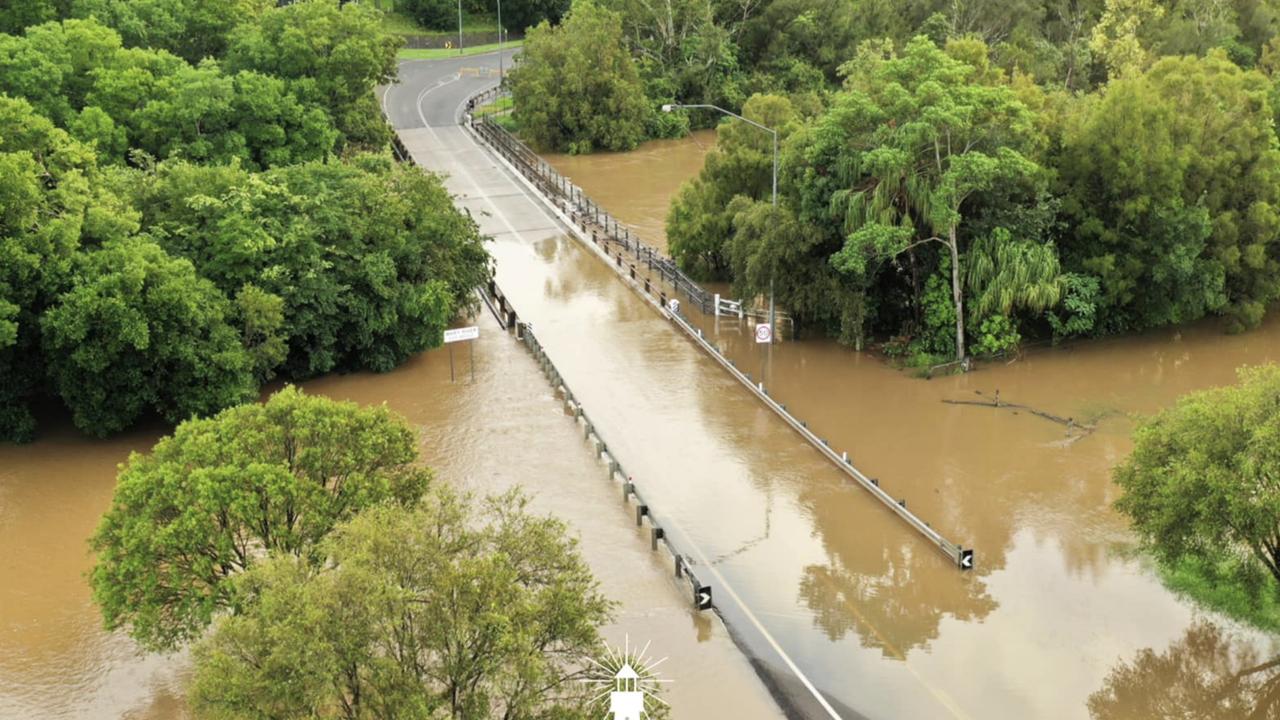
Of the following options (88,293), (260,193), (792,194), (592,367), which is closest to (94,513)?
(88,293)

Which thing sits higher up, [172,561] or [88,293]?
[88,293]

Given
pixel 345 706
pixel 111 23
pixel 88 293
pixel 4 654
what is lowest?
pixel 4 654

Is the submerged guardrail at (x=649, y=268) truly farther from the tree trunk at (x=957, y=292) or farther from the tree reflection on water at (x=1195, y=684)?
the tree trunk at (x=957, y=292)

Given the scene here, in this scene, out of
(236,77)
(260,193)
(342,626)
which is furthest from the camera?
(236,77)

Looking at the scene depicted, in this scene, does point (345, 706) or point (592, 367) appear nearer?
point (345, 706)

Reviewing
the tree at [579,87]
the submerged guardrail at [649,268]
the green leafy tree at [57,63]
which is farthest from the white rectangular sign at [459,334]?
the tree at [579,87]

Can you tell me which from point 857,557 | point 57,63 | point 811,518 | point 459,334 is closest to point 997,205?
point 811,518

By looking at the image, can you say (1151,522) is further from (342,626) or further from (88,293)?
(88,293)

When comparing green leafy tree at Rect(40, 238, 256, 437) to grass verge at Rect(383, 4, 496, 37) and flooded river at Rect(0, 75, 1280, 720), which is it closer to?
flooded river at Rect(0, 75, 1280, 720)
